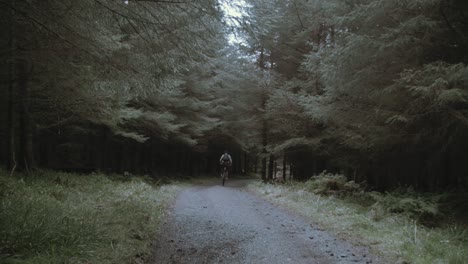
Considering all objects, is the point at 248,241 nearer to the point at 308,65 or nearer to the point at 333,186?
the point at 333,186

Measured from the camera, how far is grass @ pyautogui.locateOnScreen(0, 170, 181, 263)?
4.55 m

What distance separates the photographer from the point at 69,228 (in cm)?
541

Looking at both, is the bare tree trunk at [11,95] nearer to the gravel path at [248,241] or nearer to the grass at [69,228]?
the grass at [69,228]

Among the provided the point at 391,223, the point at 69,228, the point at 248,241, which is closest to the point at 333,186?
the point at 391,223

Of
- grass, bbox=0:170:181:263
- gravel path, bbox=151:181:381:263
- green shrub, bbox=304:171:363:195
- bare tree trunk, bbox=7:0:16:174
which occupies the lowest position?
gravel path, bbox=151:181:381:263

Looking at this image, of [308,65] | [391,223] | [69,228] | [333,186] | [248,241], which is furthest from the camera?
[333,186]

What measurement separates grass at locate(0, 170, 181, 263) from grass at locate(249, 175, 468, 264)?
14.2ft

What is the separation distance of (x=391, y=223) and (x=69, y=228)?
22.7ft

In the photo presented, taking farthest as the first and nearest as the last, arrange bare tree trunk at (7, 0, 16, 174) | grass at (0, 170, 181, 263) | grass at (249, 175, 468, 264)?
bare tree trunk at (7, 0, 16, 174), grass at (249, 175, 468, 264), grass at (0, 170, 181, 263)

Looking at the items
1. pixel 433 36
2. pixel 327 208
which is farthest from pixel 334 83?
pixel 327 208

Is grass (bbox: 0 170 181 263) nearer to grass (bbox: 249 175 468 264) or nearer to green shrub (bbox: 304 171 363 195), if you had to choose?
grass (bbox: 249 175 468 264)

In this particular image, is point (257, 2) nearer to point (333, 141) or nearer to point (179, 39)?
point (179, 39)

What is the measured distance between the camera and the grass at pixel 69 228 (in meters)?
4.55

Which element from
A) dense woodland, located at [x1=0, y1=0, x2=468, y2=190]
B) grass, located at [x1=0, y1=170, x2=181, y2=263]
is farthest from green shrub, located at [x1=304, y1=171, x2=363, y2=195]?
grass, located at [x1=0, y1=170, x2=181, y2=263]
